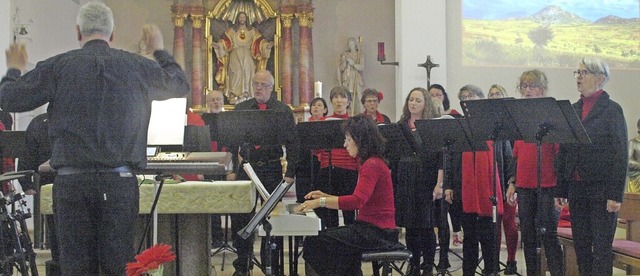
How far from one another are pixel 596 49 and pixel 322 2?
4.54m

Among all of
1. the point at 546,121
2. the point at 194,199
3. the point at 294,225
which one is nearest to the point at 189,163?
the point at 194,199

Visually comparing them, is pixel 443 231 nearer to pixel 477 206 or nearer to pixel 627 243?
pixel 477 206

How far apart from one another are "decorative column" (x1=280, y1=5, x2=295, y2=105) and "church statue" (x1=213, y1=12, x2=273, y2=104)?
296 mm

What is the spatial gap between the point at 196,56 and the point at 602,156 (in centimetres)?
875

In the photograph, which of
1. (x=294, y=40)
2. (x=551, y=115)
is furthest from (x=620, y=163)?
(x=294, y=40)

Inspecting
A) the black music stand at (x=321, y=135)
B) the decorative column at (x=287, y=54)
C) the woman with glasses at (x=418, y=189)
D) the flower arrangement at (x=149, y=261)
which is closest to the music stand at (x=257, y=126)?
the black music stand at (x=321, y=135)

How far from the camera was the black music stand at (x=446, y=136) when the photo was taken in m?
5.76

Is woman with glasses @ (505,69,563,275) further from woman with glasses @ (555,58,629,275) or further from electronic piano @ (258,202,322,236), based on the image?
electronic piano @ (258,202,322,236)

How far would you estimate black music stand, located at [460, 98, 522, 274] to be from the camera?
5281 millimetres

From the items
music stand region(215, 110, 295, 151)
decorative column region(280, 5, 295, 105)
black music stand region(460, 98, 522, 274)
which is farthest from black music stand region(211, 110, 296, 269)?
decorative column region(280, 5, 295, 105)

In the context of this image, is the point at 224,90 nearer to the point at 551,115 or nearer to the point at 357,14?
the point at 357,14

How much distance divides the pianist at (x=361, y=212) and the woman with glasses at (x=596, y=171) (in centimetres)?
124

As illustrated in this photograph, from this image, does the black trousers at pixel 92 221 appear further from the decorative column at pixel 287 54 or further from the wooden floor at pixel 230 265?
the decorative column at pixel 287 54

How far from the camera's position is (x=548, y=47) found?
12.2 metres
